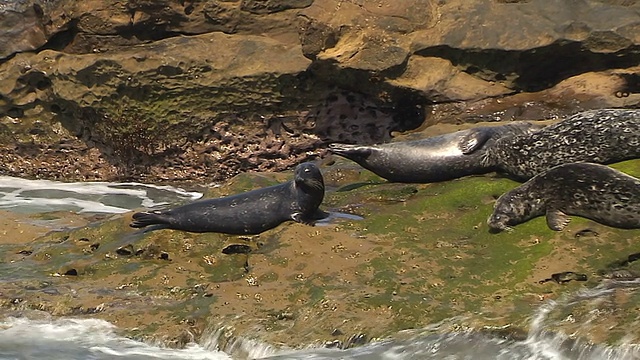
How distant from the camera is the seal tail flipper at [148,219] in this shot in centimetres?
766

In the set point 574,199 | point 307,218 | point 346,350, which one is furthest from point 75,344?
point 574,199

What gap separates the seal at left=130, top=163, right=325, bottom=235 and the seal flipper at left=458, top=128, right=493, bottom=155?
63.5 inches

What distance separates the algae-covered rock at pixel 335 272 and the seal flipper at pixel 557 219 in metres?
0.05

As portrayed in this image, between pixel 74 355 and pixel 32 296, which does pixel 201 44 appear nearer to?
pixel 32 296

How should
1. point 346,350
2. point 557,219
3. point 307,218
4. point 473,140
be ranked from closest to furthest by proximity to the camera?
1. point 346,350
2. point 557,219
3. point 307,218
4. point 473,140

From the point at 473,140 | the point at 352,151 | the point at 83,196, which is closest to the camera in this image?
the point at 473,140

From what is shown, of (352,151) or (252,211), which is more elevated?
(352,151)

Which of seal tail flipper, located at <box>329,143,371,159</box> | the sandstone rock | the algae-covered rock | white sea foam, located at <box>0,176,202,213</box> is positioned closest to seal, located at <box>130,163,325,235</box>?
the algae-covered rock

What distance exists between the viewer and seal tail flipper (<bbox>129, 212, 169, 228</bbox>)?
7660 millimetres

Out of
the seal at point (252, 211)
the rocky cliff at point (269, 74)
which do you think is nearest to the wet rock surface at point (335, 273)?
the seal at point (252, 211)

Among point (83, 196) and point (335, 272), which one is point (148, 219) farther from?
point (83, 196)

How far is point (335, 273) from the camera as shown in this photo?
642cm

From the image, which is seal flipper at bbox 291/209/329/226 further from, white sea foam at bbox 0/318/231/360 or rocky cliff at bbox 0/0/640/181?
rocky cliff at bbox 0/0/640/181

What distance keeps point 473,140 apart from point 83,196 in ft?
21.3
